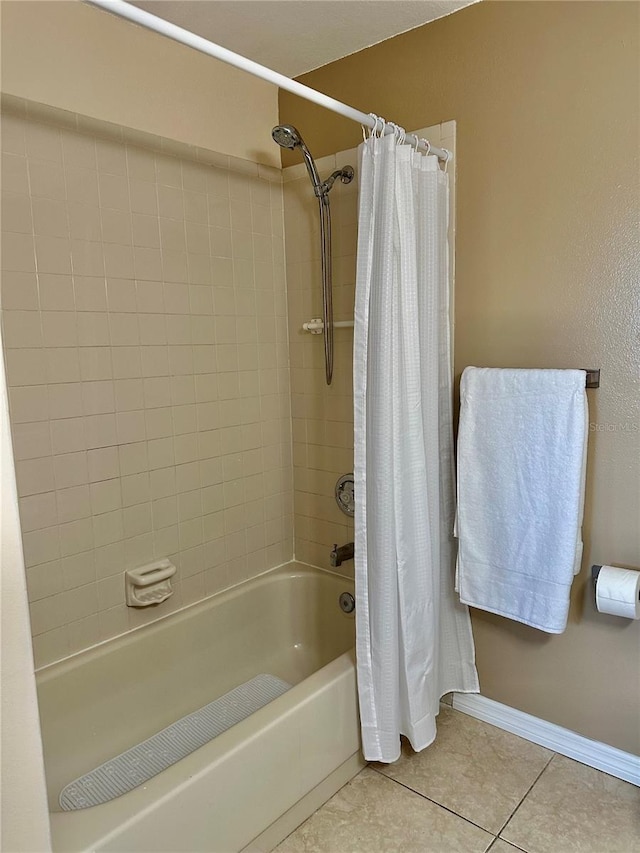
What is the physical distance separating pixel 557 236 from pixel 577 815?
1.65 meters

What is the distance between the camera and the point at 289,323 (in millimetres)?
2510

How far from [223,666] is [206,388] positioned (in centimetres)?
105

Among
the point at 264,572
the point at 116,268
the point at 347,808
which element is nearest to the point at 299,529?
the point at 264,572

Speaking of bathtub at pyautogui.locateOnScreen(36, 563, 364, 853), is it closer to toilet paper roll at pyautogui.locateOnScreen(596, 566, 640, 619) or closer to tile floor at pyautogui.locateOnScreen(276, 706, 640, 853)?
tile floor at pyautogui.locateOnScreen(276, 706, 640, 853)

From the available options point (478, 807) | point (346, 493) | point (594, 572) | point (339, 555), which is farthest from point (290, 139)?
point (478, 807)

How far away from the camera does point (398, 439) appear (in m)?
1.71

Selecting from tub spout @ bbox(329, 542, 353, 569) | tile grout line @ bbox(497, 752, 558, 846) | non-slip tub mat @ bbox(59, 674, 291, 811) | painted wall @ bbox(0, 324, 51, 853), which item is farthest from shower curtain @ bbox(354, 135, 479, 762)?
painted wall @ bbox(0, 324, 51, 853)

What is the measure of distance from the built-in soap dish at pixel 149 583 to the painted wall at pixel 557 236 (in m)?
1.11

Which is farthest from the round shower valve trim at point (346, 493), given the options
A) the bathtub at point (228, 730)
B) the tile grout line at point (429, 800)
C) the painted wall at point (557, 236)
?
the tile grout line at point (429, 800)

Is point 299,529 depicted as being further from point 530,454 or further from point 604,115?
point 604,115

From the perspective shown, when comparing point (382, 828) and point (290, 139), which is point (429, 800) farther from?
point (290, 139)

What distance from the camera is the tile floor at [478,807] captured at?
160 centimetres

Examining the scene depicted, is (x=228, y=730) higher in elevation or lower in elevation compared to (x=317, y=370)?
lower

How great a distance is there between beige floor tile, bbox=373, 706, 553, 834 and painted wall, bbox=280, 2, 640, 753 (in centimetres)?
14
